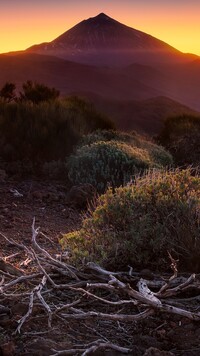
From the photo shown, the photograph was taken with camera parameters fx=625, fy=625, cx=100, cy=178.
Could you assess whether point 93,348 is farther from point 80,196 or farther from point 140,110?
point 140,110

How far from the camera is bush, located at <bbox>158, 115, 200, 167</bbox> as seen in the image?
1414cm

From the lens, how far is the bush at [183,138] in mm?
14141

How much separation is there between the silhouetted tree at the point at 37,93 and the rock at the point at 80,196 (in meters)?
7.29

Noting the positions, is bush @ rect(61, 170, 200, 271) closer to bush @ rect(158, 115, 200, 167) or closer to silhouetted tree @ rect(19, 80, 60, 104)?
bush @ rect(158, 115, 200, 167)

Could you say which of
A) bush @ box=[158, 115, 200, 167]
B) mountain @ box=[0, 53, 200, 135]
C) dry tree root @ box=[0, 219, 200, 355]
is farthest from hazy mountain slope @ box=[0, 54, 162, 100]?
dry tree root @ box=[0, 219, 200, 355]

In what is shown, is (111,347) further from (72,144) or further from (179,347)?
(72,144)

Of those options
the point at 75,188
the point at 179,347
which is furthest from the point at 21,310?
the point at 75,188

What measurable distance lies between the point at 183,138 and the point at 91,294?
1156 cm

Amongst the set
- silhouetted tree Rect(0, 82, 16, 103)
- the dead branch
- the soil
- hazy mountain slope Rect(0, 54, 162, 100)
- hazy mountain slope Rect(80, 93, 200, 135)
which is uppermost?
silhouetted tree Rect(0, 82, 16, 103)

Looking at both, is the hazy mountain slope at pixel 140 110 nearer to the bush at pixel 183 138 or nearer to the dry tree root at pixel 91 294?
the bush at pixel 183 138

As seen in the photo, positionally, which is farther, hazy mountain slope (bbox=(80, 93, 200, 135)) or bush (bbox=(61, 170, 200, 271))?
hazy mountain slope (bbox=(80, 93, 200, 135))

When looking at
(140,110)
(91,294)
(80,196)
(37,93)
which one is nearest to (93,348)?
(91,294)

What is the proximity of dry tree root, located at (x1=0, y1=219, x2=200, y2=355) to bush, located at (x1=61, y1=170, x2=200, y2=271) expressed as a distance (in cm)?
34

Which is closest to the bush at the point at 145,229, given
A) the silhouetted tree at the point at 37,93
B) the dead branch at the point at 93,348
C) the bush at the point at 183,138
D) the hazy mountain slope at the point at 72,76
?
the dead branch at the point at 93,348
